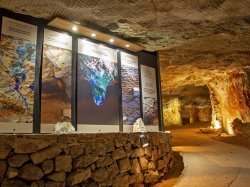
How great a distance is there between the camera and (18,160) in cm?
320

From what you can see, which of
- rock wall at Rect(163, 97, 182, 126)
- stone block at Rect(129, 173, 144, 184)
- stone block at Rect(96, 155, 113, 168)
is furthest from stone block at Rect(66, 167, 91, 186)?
rock wall at Rect(163, 97, 182, 126)

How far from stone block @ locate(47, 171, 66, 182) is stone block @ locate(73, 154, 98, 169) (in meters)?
0.25

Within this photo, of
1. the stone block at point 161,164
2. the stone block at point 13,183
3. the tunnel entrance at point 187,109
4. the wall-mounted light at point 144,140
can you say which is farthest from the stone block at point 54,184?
the tunnel entrance at point 187,109

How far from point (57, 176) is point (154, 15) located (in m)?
3.92

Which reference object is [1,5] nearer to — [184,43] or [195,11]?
[195,11]

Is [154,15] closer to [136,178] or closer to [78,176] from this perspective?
[136,178]

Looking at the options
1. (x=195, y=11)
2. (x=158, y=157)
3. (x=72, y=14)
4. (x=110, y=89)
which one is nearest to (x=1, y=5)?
(x=72, y=14)

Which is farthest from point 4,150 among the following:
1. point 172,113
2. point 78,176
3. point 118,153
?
point 172,113

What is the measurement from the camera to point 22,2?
174 inches

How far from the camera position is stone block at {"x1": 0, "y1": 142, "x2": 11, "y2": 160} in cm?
309

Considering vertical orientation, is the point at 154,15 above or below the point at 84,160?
above

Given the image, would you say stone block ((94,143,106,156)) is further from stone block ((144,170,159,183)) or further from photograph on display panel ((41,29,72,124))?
stone block ((144,170,159,183))

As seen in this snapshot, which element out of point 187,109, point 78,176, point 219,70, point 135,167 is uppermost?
point 219,70

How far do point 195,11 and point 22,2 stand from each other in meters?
3.60
